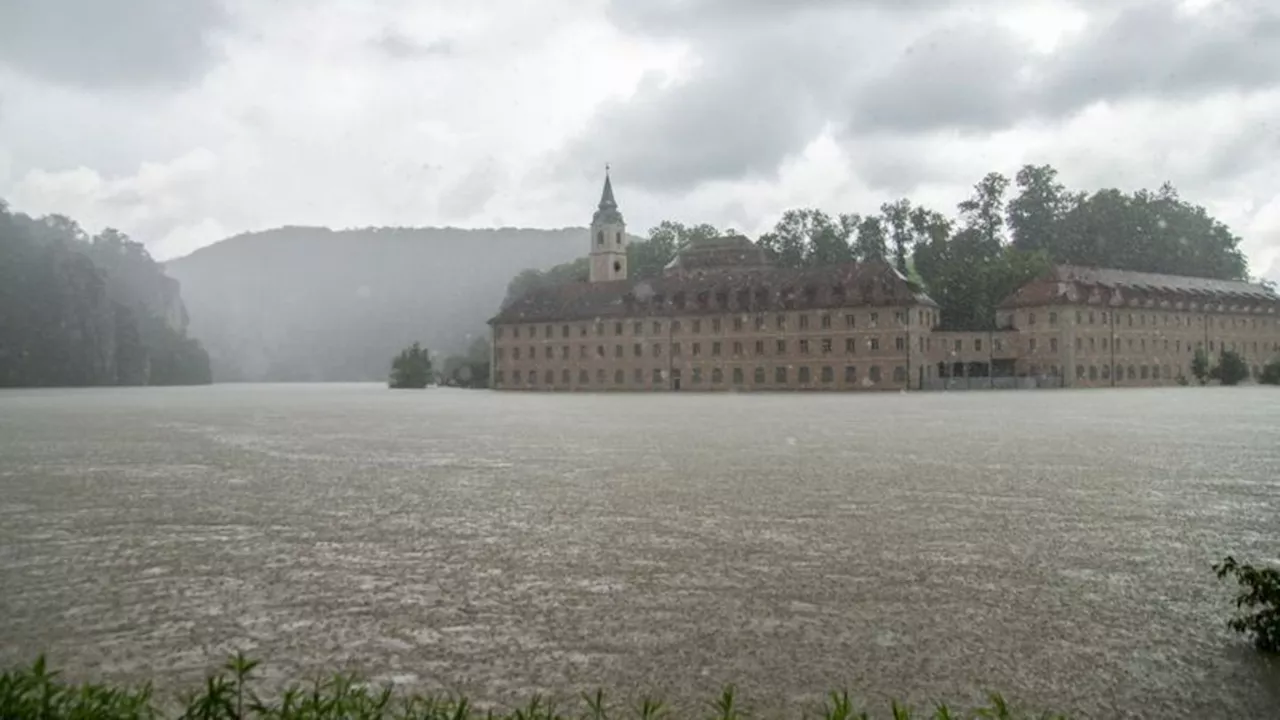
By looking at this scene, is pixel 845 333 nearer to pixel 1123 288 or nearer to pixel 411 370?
pixel 1123 288

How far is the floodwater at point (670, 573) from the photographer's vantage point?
6.26 meters

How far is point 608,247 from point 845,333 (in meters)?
39.2

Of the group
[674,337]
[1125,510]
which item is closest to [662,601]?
[1125,510]

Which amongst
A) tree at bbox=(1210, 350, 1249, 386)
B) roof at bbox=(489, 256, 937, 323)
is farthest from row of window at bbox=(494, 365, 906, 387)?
tree at bbox=(1210, 350, 1249, 386)

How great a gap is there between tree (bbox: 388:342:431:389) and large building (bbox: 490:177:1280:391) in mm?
8762

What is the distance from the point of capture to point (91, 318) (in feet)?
465

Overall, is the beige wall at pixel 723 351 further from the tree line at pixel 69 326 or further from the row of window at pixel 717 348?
the tree line at pixel 69 326

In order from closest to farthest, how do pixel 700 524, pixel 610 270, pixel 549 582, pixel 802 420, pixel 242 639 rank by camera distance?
pixel 242 639
pixel 549 582
pixel 700 524
pixel 802 420
pixel 610 270

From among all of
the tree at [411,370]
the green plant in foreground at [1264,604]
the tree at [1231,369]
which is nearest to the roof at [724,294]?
the tree at [411,370]

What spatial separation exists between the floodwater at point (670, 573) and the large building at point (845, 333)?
68911 mm

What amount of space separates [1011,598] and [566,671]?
157 inches

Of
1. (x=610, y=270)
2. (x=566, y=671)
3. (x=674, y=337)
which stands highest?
(x=610, y=270)

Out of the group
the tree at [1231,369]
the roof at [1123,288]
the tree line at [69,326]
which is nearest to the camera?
the tree at [1231,369]

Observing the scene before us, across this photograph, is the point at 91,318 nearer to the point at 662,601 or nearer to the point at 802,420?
the point at 802,420
